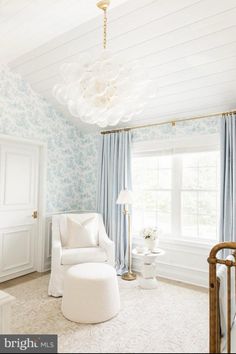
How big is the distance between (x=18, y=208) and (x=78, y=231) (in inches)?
39.5

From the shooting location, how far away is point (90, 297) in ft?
7.59

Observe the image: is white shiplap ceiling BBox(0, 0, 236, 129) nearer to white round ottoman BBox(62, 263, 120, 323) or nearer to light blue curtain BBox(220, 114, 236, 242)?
light blue curtain BBox(220, 114, 236, 242)

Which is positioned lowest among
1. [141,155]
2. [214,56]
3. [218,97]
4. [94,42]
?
[141,155]

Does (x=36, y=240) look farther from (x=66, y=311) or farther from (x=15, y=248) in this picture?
(x=66, y=311)

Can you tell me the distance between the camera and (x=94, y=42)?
2.86 meters

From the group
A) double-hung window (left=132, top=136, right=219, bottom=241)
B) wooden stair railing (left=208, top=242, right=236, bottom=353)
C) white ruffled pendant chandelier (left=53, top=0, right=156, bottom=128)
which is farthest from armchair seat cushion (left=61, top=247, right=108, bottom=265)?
wooden stair railing (left=208, top=242, right=236, bottom=353)


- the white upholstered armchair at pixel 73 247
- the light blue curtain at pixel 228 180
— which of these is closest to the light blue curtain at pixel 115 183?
the white upholstered armchair at pixel 73 247

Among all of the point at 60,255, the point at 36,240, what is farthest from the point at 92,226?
Result: the point at 36,240

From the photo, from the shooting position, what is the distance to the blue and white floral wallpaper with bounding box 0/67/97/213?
3.64 m

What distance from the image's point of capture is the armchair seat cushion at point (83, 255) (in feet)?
10.6

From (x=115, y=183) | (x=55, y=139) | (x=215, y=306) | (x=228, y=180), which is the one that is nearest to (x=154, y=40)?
(x=228, y=180)

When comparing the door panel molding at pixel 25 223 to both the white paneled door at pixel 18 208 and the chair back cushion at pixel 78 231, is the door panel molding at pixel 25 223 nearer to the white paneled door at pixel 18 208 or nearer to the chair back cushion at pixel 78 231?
the white paneled door at pixel 18 208

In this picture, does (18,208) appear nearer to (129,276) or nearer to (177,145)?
(129,276)

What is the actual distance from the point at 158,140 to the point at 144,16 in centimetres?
184
